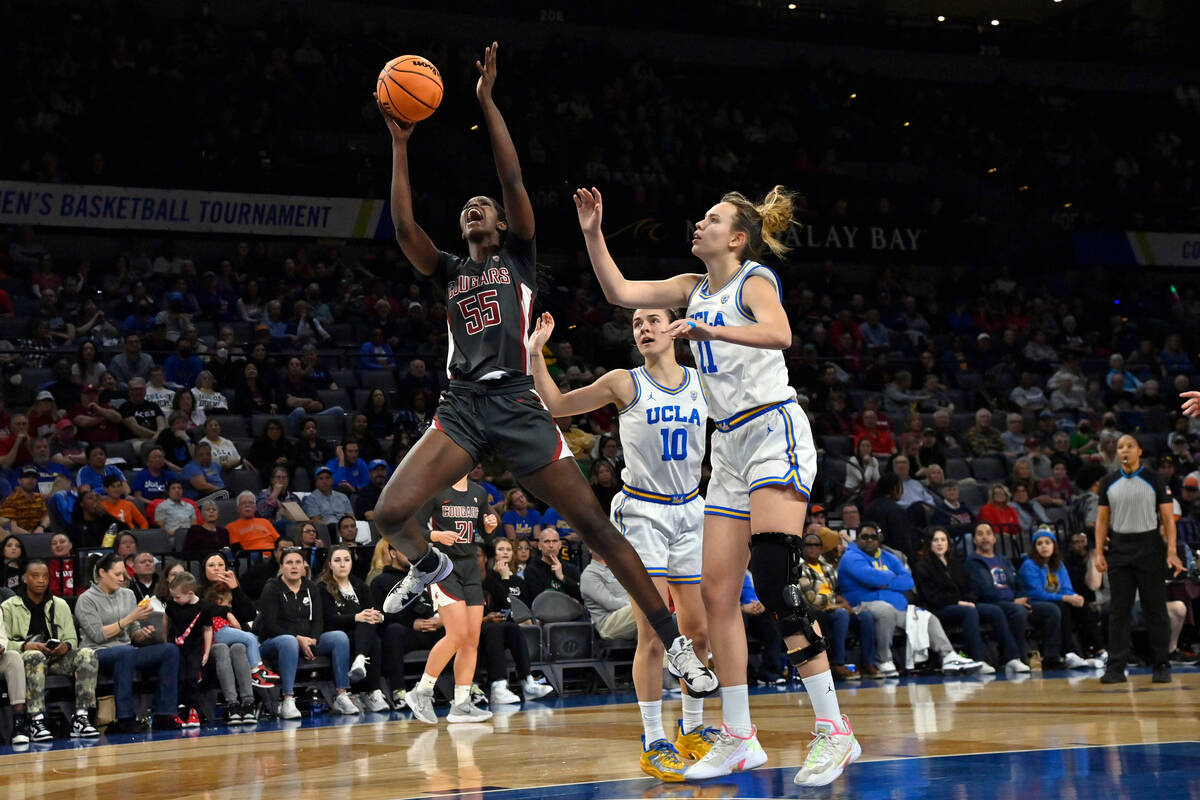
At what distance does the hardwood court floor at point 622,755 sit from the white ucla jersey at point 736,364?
1689 millimetres

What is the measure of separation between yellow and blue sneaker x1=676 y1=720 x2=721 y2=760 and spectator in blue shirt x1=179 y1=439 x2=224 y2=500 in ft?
27.3

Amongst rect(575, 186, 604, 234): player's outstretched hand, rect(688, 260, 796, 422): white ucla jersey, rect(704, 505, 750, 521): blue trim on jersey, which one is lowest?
rect(704, 505, 750, 521): blue trim on jersey

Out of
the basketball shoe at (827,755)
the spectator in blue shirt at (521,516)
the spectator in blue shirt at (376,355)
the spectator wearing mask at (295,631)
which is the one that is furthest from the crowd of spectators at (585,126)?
the basketball shoe at (827,755)

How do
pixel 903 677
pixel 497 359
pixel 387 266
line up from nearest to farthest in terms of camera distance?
pixel 497 359, pixel 903 677, pixel 387 266

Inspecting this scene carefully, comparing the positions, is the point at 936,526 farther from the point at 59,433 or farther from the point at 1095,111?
the point at 1095,111

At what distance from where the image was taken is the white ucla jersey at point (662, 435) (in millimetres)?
7293

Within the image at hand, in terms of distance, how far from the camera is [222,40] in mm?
21375

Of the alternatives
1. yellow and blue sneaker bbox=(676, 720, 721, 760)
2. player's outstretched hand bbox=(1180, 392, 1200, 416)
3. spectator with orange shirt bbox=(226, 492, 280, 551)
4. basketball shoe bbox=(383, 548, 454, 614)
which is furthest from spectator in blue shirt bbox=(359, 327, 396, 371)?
player's outstretched hand bbox=(1180, 392, 1200, 416)

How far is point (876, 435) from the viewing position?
57.1 feet

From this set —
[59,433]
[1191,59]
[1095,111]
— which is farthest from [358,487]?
[1191,59]

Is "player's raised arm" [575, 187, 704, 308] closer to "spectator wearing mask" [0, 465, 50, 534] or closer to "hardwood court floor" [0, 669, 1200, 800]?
"hardwood court floor" [0, 669, 1200, 800]

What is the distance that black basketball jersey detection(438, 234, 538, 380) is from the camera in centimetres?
614

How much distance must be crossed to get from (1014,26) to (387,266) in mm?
16727

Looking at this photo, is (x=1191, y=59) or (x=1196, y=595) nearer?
(x=1196, y=595)
